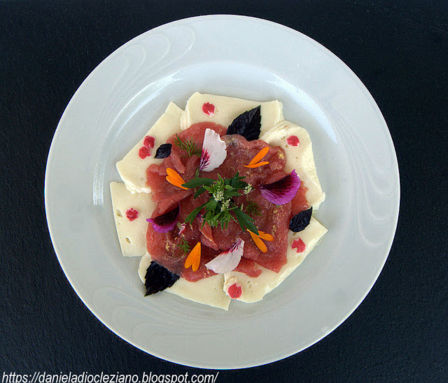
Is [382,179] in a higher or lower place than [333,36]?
lower

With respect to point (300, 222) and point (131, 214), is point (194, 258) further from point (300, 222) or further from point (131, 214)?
point (300, 222)

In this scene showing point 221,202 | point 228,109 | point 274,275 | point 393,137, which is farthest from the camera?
point 393,137

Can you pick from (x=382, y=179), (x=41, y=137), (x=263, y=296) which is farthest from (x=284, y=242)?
(x=41, y=137)

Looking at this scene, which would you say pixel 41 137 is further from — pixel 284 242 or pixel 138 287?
pixel 284 242

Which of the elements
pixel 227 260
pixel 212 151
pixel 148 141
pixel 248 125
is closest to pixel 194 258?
pixel 227 260

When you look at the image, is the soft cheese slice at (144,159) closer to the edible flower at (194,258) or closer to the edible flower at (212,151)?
the edible flower at (212,151)

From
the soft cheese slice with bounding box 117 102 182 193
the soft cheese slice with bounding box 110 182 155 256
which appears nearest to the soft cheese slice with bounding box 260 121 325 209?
the soft cheese slice with bounding box 117 102 182 193
